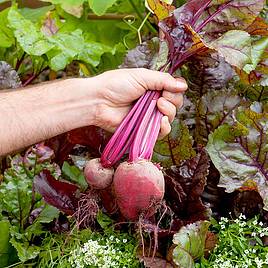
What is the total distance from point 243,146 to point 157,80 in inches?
8.3

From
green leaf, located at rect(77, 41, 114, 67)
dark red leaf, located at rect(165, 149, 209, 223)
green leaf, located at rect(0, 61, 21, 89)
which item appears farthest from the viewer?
green leaf, located at rect(77, 41, 114, 67)

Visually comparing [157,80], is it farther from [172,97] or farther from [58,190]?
[58,190]

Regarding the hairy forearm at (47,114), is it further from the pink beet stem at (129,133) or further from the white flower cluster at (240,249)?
the white flower cluster at (240,249)

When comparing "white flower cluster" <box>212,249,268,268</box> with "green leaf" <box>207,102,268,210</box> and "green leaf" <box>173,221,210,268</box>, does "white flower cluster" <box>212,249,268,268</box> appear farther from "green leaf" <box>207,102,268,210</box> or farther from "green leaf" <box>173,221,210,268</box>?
"green leaf" <box>207,102,268,210</box>

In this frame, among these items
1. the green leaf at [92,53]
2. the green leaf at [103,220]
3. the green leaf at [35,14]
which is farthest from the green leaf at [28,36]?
the green leaf at [103,220]

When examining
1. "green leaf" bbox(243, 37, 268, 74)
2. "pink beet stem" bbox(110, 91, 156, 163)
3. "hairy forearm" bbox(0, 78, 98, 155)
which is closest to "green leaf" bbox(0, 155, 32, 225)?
"hairy forearm" bbox(0, 78, 98, 155)

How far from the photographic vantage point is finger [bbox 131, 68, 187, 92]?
4.09 feet

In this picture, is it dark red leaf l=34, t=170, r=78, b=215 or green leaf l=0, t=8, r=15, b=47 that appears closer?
dark red leaf l=34, t=170, r=78, b=215

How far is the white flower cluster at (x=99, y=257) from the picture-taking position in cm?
123

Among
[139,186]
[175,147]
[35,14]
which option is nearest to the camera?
[139,186]

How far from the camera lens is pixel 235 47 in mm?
1264

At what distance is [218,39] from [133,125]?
226 millimetres

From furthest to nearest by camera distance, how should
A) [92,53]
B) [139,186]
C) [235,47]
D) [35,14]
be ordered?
[35,14], [92,53], [235,47], [139,186]

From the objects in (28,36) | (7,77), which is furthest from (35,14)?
(7,77)
